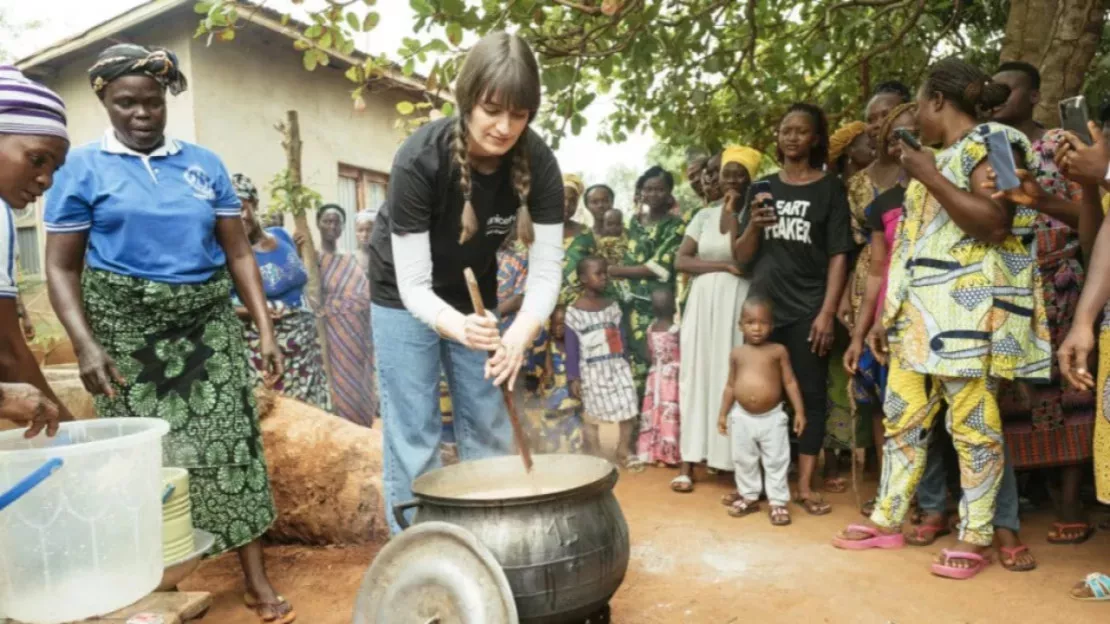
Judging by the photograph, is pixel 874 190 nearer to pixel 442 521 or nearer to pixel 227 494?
pixel 442 521

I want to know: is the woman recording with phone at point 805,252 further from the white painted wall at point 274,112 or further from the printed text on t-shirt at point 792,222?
the white painted wall at point 274,112

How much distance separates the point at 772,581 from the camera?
3305 millimetres

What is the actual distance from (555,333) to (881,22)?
11.9 feet

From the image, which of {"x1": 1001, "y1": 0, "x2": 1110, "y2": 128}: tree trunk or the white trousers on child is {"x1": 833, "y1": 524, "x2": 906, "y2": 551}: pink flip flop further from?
{"x1": 1001, "y1": 0, "x2": 1110, "y2": 128}: tree trunk

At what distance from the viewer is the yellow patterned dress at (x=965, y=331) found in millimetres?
3084

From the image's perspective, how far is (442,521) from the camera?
231 centimetres

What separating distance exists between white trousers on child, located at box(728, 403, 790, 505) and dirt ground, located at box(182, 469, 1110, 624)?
8.2 inches

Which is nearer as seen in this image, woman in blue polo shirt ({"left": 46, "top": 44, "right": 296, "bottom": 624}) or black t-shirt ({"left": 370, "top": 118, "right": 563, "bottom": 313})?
black t-shirt ({"left": 370, "top": 118, "right": 563, "bottom": 313})

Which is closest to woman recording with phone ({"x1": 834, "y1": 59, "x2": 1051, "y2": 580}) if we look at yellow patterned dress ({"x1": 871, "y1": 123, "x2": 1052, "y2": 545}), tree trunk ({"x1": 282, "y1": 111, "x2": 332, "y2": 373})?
yellow patterned dress ({"x1": 871, "y1": 123, "x2": 1052, "y2": 545})

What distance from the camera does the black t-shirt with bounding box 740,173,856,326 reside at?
13.9ft

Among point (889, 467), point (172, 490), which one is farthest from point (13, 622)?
point (889, 467)

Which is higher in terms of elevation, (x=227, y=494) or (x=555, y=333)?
(x=555, y=333)

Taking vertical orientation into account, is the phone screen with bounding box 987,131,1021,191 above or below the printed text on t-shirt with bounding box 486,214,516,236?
above

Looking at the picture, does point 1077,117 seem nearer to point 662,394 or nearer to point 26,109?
point 662,394
